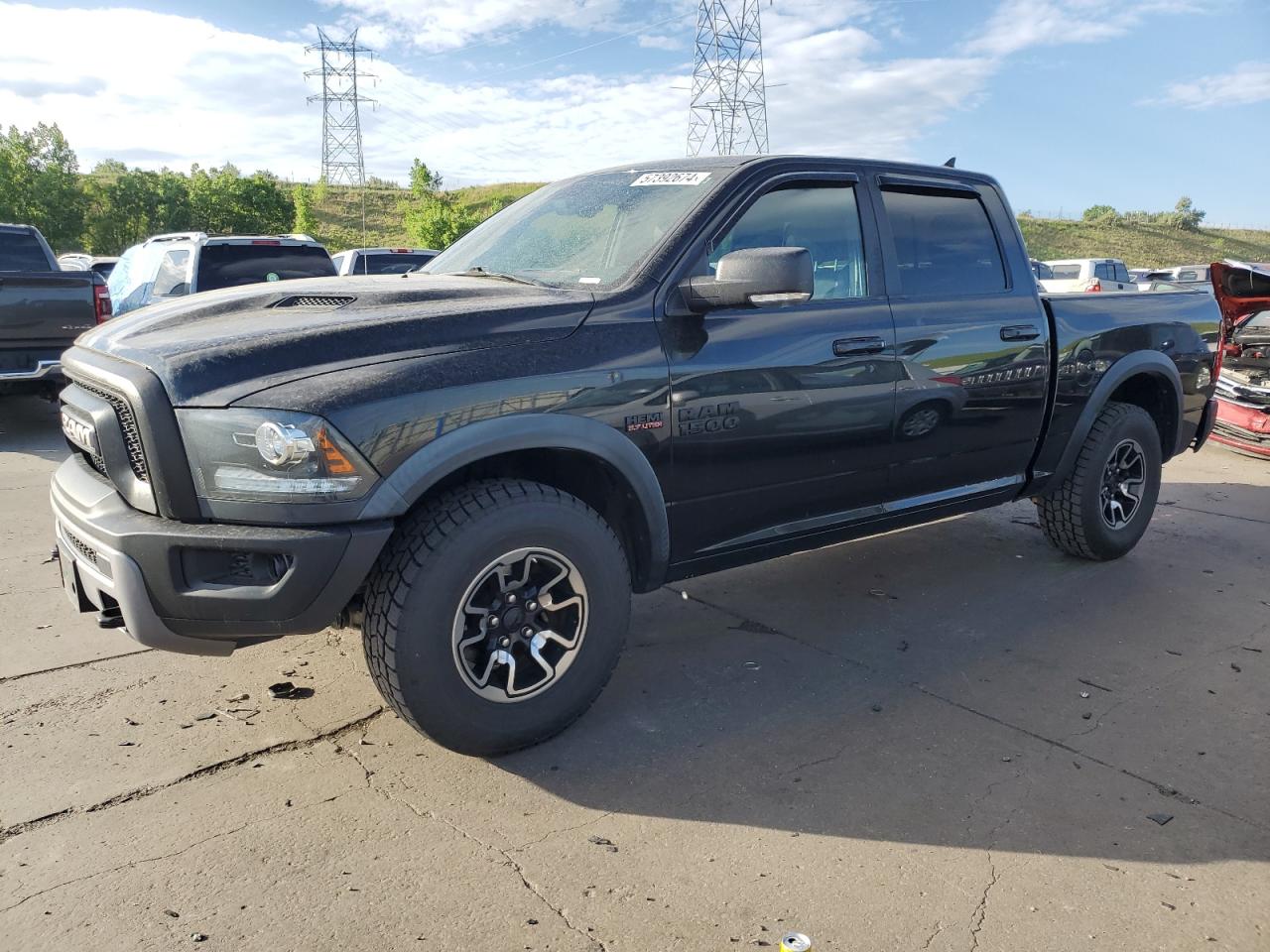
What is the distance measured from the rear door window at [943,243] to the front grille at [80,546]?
314 cm

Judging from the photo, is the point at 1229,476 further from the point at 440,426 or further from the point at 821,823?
the point at 440,426

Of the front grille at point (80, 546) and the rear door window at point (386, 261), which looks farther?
the rear door window at point (386, 261)

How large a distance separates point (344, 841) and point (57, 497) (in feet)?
4.89

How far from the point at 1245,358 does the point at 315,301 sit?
9356 millimetres

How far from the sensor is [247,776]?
2926 mm

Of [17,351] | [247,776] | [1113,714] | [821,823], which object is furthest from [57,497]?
[17,351]

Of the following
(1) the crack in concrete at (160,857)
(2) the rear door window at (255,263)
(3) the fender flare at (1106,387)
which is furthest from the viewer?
(2) the rear door window at (255,263)

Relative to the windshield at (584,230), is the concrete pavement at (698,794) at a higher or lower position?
lower

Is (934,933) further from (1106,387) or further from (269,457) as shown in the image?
(1106,387)

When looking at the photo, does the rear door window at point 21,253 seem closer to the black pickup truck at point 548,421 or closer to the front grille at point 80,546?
the black pickup truck at point 548,421

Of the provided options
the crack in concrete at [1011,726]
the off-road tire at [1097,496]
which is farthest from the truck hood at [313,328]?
the off-road tire at [1097,496]

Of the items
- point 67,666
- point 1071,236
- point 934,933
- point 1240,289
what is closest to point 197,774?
point 67,666

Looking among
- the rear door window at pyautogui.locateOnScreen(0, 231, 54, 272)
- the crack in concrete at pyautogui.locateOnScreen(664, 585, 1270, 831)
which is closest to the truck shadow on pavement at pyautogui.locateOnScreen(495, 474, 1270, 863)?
the crack in concrete at pyautogui.locateOnScreen(664, 585, 1270, 831)

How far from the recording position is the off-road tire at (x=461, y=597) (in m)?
2.71
